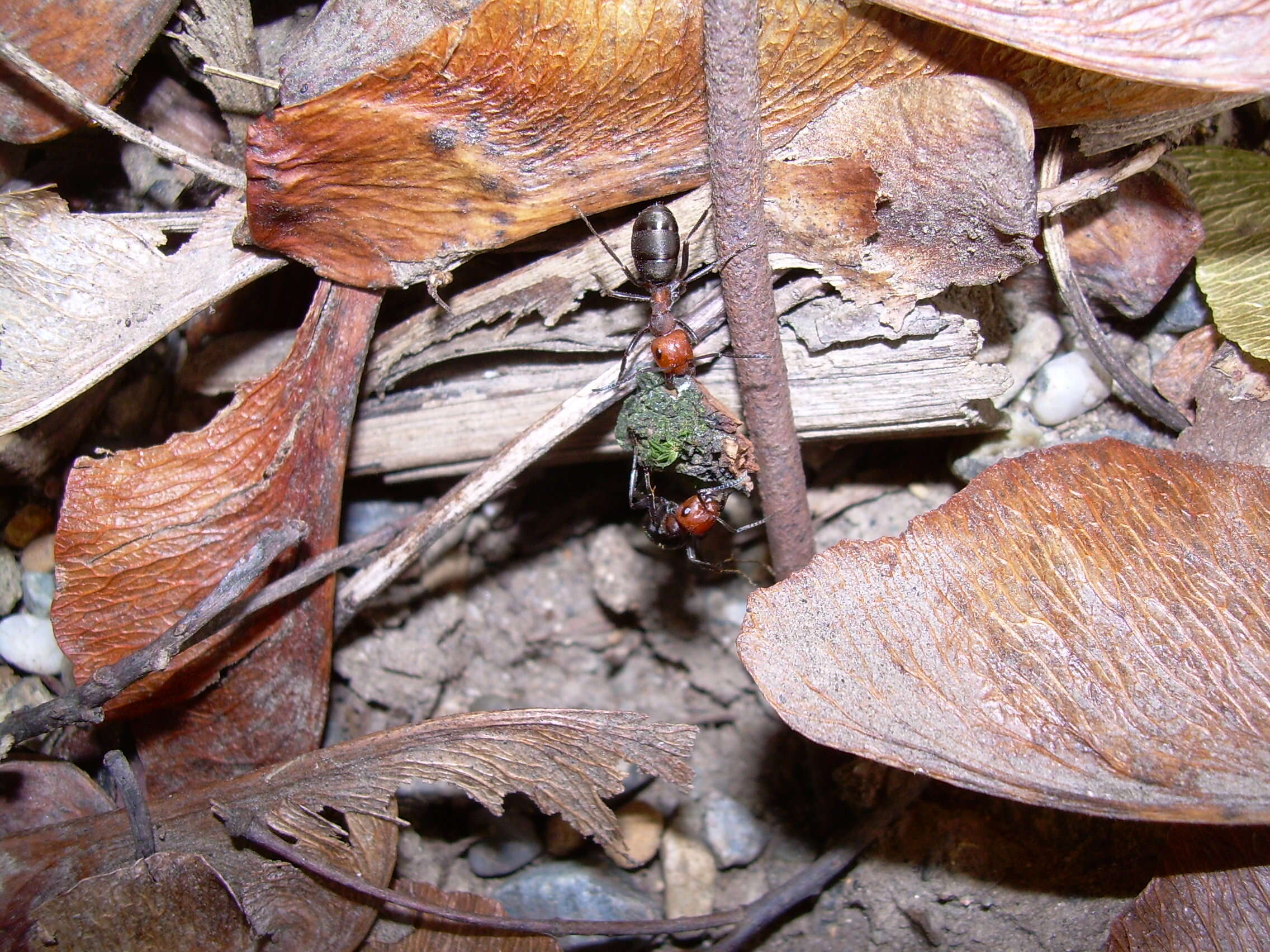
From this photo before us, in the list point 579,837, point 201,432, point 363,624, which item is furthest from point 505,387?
point 579,837

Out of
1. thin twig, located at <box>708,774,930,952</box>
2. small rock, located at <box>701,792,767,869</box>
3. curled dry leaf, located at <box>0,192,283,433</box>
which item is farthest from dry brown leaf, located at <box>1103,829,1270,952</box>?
curled dry leaf, located at <box>0,192,283,433</box>

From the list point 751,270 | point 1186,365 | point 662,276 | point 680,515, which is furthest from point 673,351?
point 1186,365

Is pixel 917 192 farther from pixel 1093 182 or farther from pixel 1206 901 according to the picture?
pixel 1206 901

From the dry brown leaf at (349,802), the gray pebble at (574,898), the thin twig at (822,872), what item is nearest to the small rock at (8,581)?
the dry brown leaf at (349,802)

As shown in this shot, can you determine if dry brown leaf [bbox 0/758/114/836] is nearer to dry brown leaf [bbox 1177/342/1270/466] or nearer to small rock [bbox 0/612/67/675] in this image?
small rock [bbox 0/612/67/675]

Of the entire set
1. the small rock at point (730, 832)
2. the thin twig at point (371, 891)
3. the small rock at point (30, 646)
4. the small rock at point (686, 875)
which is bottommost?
the small rock at point (686, 875)

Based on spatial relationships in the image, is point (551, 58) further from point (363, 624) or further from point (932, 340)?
point (363, 624)

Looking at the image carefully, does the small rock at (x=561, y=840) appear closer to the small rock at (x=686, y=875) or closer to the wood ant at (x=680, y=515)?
the small rock at (x=686, y=875)
